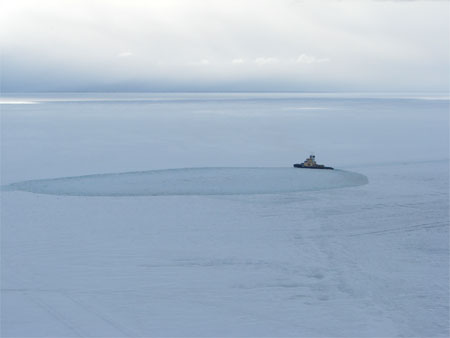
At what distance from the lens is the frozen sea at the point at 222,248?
556 cm

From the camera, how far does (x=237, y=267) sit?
7008mm

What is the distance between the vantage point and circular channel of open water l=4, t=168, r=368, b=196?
37.3 feet

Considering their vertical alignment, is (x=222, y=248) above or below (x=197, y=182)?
below

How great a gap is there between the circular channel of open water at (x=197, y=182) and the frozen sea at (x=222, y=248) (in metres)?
0.04

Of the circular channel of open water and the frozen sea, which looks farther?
the circular channel of open water

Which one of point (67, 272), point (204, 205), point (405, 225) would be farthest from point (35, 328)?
point (405, 225)

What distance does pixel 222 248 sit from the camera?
7.74m

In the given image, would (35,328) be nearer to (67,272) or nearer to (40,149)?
(67,272)

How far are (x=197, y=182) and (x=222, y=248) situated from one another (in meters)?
4.67

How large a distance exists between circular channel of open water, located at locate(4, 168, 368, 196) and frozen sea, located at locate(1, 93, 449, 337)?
0.04 m

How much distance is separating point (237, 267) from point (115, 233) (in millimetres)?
2235

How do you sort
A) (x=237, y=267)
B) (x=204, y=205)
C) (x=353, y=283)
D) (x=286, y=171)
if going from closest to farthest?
(x=353, y=283) < (x=237, y=267) < (x=204, y=205) < (x=286, y=171)

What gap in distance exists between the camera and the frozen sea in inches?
219

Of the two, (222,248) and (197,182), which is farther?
(197,182)
